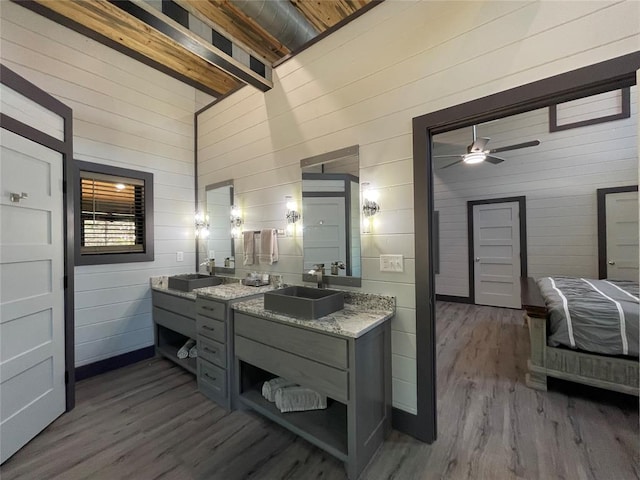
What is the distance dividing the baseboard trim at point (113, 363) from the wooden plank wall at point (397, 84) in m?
2.00

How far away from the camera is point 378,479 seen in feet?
5.19

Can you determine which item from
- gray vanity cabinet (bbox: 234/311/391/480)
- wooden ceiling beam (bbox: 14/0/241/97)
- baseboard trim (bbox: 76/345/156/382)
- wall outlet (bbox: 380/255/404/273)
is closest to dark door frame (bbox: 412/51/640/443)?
wall outlet (bbox: 380/255/404/273)

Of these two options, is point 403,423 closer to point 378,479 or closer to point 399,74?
point 378,479

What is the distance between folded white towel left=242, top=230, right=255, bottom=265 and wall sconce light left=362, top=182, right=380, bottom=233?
1.38 metres

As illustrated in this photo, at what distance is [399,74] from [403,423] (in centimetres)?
250

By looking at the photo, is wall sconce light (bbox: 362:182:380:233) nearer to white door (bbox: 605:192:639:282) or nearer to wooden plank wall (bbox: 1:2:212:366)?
wooden plank wall (bbox: 1:2:212:366)

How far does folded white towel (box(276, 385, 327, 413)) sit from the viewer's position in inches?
78.5

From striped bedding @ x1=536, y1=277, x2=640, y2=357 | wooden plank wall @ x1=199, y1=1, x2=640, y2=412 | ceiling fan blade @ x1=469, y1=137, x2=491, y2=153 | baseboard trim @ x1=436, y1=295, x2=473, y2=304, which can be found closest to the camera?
wooden plank wall @ x1=199, y1=1, x2=640, y2=412

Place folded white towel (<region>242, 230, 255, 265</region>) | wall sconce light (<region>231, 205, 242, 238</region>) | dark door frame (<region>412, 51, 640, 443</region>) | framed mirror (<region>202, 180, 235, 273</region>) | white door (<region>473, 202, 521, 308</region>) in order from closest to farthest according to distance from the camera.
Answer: dark door frame (<region>412, 51, 640, 443</region>)
folded white towel (<region>242, 230, 255, 265</region>)
wall sconce light (<region>231, 205, 242, 238</region>)
framed mirror (<region>202, 180, 235, 273</region>)
white door (<region>473, 202, 521, 308</region>)

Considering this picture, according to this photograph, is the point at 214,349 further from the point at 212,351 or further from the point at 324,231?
the point at 324,231

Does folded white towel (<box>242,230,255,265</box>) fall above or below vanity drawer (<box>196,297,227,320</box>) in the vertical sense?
above

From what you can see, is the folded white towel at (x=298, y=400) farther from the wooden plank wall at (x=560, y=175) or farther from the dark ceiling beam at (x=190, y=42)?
the wooden plank wall at (x=560, y=175)

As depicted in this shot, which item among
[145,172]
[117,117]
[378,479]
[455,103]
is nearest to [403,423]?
[378,479]

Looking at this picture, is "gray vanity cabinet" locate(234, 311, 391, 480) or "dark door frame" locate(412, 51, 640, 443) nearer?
"gray vanity cabinet" locate(234, 311, 391, 480)
